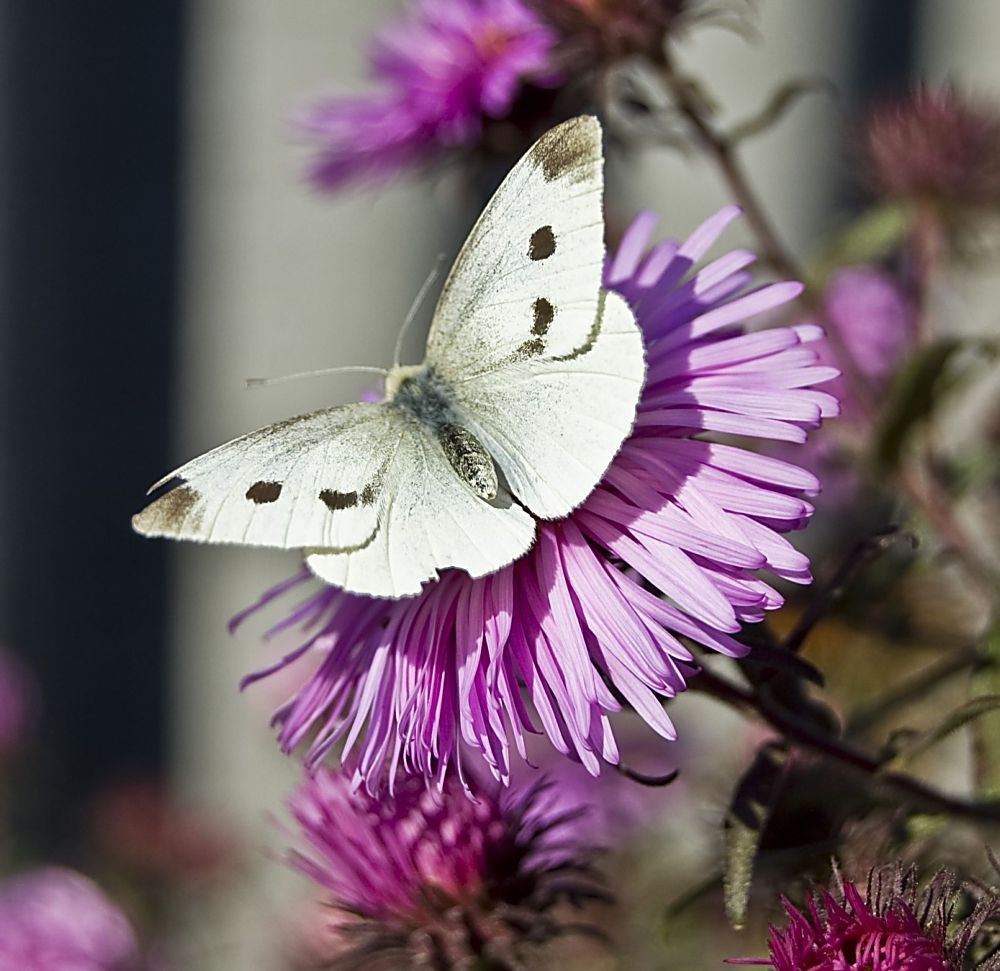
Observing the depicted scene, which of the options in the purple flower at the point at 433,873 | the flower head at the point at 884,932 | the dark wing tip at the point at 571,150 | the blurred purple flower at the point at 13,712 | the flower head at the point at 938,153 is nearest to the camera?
the flower head at the point at 884,932

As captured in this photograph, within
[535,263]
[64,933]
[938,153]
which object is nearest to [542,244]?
[535,263]

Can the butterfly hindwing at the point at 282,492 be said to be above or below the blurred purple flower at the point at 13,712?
above

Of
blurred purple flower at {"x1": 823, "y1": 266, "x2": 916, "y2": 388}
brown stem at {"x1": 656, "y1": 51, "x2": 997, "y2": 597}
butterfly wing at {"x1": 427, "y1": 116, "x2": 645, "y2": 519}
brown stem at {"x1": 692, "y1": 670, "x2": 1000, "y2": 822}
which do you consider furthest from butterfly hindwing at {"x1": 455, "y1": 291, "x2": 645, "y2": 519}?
blurred purple flower at {"x1": 823, "y1": 266, "x2": 916, "y2": 388}

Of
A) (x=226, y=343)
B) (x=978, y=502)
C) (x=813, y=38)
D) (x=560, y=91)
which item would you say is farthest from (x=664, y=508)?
(x=226, y=343)

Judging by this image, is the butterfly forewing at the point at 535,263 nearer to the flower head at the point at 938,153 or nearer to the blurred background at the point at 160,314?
the flower head at the point at 938,153

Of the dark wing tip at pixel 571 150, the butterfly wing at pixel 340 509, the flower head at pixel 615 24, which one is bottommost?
the butterfly wing at pixel 340 509

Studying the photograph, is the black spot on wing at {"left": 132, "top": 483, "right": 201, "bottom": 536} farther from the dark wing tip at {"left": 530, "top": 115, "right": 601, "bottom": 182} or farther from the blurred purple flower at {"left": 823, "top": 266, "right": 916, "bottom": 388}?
the blurred purple flower at {"left": 823, "top": 266, "right": 916, "bottom": 388}

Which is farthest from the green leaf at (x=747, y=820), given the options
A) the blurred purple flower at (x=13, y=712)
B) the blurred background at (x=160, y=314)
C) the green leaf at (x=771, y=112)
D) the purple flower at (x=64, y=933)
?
the blurred background at (x=160, y=314)
